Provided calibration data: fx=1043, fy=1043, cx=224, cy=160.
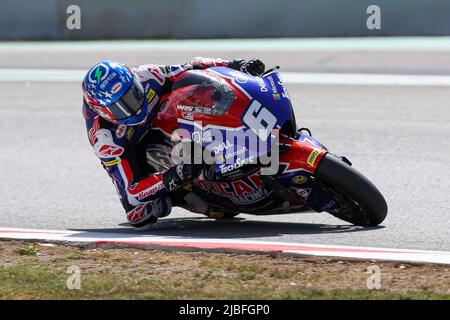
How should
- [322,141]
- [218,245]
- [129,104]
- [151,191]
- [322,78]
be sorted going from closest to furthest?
[218,245], [129,104], [151,191], [322,141], [322,78]

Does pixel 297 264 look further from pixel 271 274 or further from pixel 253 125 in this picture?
pixel 253 125

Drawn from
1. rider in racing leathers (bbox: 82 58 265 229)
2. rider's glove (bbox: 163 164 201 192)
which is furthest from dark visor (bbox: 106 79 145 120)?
rider's glove (bbox: 163 164 201 192)

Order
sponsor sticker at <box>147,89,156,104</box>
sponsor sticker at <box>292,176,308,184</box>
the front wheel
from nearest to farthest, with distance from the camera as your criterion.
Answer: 1. the front wheel
2. sponsor sticker at <box>292,176,308,184</box>
3. sponsor sticker at <box>147,89,156,104</box>

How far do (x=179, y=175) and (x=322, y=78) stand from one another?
856 centimetres

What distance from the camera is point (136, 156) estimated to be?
747 centimetres

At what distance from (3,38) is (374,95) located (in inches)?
412

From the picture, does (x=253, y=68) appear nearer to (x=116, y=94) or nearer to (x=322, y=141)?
(x=116, y=94)

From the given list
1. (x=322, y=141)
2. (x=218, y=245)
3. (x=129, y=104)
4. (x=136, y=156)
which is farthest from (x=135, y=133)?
(x=322, y=141)

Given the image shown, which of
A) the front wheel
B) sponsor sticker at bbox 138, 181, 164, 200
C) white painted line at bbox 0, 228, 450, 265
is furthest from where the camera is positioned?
sponsor sticker at bbox 138, 181, 164, 200

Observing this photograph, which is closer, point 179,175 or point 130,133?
point 179,175

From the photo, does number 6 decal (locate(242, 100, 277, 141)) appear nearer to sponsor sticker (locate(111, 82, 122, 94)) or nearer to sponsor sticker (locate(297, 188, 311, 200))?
sponsor sticker (locate(297, 188, 311, 200))

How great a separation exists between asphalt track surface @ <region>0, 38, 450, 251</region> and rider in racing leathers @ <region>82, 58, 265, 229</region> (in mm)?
267

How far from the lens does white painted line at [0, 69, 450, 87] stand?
1466 centimetres
